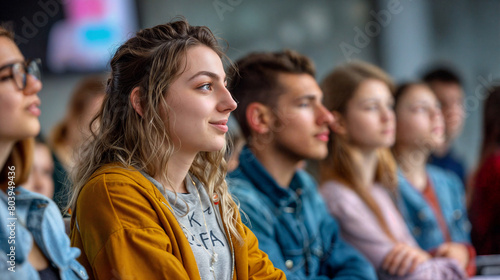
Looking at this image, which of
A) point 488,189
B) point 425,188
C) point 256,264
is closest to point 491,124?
point 488,189

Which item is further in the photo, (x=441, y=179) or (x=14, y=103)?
(x=441, y=179)

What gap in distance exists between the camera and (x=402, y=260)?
1.39m

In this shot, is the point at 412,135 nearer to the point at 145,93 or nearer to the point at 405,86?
the point at 405,86

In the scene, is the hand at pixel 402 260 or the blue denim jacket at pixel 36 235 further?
the hand at pixel 402 260

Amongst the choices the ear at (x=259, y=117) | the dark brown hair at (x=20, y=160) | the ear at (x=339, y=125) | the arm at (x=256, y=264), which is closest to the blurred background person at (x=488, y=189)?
the ear at (x=339, y=125)

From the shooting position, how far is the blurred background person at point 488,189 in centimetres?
176

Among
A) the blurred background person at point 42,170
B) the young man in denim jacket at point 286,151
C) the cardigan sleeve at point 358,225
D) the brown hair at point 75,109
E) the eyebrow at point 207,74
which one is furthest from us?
the brown hair at point 75,109

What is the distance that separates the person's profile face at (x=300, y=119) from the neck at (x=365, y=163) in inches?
11.5

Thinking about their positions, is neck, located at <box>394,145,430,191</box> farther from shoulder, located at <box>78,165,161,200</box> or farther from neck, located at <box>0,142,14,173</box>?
neck, located at <box>0,142,14,173</box>

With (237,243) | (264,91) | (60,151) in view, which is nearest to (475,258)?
(264,91)

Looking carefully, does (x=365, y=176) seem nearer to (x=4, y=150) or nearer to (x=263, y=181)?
(x=263, y=181)

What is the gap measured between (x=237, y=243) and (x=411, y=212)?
922mm

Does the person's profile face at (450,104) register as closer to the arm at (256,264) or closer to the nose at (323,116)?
the nose at (323,116)

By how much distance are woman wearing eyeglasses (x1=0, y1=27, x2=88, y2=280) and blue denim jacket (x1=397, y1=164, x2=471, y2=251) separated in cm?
111
